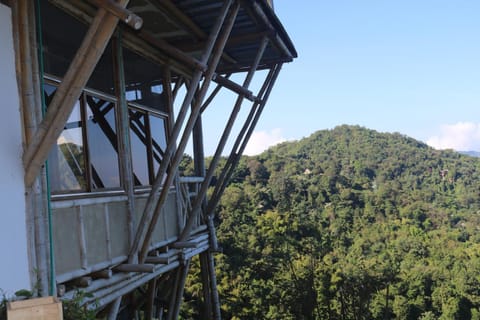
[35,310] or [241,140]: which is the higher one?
[241,140]

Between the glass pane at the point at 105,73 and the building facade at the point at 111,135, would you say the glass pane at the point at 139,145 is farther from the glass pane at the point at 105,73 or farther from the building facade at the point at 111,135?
the glass pane at the point at 105,73

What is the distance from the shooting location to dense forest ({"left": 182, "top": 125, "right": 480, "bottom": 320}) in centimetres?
2539

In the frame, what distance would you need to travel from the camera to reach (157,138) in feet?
21.5

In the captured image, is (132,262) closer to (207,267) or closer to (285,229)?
(207,267)

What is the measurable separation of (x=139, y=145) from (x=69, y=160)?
1.82 metres

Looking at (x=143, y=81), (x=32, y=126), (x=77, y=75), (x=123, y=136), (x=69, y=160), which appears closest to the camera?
(x=77, y=75)

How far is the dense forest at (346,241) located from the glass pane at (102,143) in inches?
598

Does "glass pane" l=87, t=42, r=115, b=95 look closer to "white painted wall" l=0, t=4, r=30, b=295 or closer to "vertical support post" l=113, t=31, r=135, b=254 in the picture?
"vertical support post" l=113, t=31, r=135, b=254

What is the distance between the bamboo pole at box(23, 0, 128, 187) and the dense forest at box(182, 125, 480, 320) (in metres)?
17.1

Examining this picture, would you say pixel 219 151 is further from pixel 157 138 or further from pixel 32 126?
pixel 32 126

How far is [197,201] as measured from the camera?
6.03 metres

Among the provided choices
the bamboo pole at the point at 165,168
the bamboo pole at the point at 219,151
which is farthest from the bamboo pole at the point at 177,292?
the bamboo pole at the point at 165,168

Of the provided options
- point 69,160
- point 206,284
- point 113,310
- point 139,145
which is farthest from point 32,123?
point 206,284

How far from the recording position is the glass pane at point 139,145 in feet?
19.0
